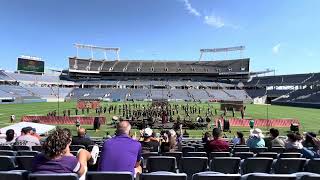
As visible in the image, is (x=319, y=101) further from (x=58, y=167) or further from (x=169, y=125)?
(x=58, y=167)

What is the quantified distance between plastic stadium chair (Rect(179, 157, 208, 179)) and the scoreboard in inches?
4491

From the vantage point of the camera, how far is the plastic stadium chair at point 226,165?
768 centimetres

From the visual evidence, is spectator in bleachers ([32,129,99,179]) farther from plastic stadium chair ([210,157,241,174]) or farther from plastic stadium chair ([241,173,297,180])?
plastic stadium chair ([210,157,241,174])

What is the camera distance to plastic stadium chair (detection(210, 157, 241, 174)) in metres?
7.68

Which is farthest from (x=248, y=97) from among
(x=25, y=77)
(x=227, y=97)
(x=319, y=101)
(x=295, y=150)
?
(x=295, y=150)

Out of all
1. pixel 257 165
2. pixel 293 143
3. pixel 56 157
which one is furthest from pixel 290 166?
pixel 56 157

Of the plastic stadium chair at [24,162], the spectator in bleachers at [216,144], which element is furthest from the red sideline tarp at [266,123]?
the plastic stadium chair at [24,162]

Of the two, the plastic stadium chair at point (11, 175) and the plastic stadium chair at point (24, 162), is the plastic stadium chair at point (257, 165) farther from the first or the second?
the plastic stadium chair at point (11, 175)

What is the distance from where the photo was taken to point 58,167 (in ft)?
16.6

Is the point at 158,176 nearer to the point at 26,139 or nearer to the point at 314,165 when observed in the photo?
the point at 314,165

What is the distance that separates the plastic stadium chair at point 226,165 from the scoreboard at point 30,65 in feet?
376

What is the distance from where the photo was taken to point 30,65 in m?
117

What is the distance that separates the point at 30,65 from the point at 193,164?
116215 millimetres

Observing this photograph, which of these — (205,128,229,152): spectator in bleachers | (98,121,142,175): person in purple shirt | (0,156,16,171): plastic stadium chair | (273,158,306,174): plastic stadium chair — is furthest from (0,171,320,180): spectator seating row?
(205,128,229,152): spectator in bleachers
